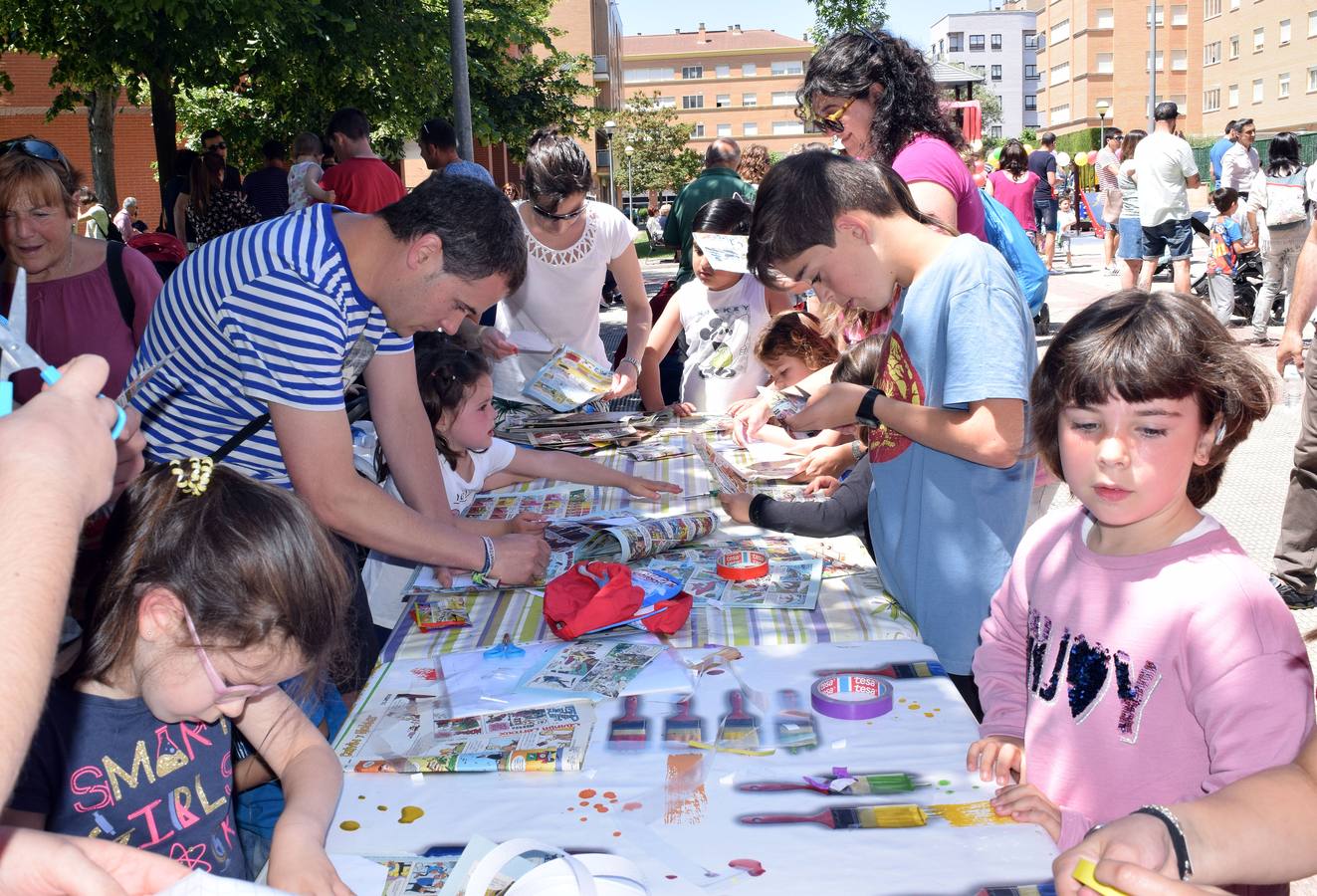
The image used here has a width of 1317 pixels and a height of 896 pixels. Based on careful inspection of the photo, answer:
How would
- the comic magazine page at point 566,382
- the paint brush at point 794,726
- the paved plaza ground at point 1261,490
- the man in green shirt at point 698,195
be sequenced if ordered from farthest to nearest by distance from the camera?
the man in green shirt at point 698,195
the paved plaza ground at point 1261,490
the comic magazine page at point 566,382
the paint brush at point 794,726

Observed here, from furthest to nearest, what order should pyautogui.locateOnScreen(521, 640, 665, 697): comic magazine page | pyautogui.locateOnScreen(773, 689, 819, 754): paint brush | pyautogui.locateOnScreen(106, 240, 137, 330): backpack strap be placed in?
pyautogui.locateOnScreen(106, 240, 137, 330): backpack strap → pyautogui.locateOnScreen(521, 640, 665, 697): comic magazine page → pyautogui.locateOnScreen(773, 689, 819, 754): paint brush

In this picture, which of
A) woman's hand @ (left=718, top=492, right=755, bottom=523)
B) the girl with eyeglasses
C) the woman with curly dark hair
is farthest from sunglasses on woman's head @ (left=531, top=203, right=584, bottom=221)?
the girl with eyeglasses

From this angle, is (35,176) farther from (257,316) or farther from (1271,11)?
(1271,11)

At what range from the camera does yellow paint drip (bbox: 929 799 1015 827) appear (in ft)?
4.77

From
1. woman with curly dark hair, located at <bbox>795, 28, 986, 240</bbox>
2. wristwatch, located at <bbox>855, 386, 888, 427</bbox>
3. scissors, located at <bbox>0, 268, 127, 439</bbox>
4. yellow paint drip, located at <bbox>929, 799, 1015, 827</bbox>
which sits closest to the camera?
scissors, located at <bbox>0, 268, 127, 439</bbox>

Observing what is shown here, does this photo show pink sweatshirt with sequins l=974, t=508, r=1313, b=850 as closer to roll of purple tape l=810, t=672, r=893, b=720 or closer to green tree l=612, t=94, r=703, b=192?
roll of purple tape l=810, t=672, r=893, b=720

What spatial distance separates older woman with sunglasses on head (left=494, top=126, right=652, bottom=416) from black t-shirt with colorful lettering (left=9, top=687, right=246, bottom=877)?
2.41 m

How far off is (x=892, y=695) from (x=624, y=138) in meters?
37.5

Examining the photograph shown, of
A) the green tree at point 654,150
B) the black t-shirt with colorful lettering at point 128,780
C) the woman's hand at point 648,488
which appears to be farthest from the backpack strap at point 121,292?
the green tree at point 654,150

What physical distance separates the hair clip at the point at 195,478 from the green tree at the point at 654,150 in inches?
1442

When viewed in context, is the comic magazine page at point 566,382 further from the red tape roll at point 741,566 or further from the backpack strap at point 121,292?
the red tape roll at point 741,566

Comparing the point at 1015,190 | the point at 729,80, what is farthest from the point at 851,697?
the point at 729,80

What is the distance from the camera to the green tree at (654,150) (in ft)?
122

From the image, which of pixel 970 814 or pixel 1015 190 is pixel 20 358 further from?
pixel 1015 190
